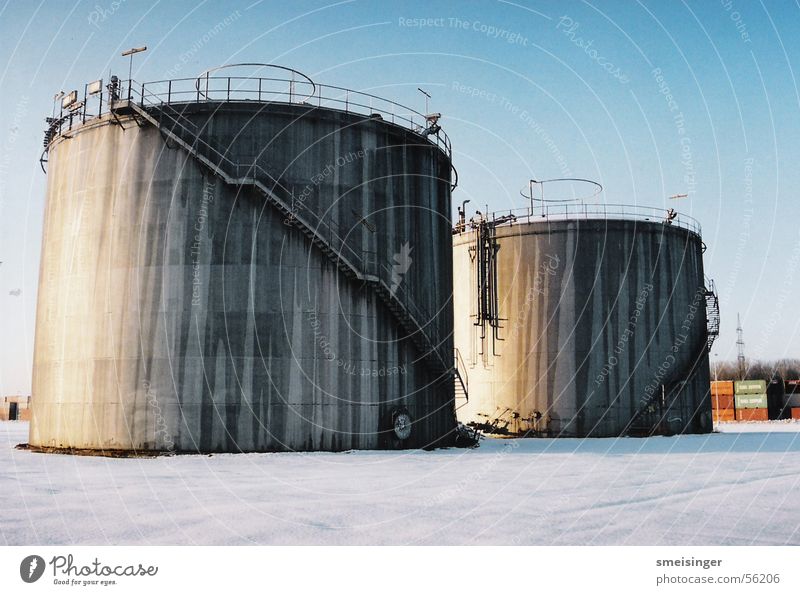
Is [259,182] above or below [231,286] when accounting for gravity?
above

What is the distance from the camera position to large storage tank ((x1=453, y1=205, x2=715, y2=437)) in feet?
128

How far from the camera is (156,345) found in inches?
1030

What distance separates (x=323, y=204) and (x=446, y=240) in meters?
6.95

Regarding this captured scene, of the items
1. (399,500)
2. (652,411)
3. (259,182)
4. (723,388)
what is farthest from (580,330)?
(723,388)

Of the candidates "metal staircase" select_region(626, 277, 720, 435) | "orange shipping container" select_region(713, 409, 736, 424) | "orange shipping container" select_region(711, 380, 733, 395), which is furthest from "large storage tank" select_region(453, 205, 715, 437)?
"orange shipping container" select_region(711, 380, 733, 395)

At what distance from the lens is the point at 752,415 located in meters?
79.1

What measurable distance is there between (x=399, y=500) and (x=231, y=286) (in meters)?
13.4

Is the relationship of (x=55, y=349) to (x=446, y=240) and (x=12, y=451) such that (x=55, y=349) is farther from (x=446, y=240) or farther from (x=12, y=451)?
(x=446, y=240)

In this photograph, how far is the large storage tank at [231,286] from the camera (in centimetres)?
2598

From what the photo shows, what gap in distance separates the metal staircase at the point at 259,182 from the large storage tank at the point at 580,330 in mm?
13723

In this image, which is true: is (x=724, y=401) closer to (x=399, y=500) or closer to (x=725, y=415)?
(x=725, y=415)

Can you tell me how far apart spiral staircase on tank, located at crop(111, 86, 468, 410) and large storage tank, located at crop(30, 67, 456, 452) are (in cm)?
7

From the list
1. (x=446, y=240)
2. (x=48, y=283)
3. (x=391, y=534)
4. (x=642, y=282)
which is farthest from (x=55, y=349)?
(x=642, y=282)
